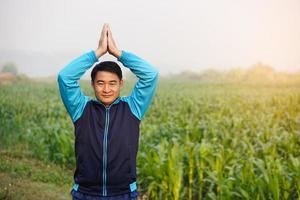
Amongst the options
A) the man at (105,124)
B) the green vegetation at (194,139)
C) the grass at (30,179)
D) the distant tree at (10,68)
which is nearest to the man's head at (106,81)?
the man at (105,124)

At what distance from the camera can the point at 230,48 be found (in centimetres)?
698

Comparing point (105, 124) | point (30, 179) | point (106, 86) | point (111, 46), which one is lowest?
point (30, 179)

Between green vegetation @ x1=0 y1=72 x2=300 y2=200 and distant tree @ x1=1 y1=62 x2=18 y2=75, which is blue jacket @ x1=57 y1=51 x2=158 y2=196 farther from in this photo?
distant tree @ x1=1 y1=62 x2=18 y2=75

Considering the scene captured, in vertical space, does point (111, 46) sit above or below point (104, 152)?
above

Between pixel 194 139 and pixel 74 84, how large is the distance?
12.0 ft

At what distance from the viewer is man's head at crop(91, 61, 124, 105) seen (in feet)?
7.78

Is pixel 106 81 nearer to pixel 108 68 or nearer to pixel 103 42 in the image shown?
pixel 108 68

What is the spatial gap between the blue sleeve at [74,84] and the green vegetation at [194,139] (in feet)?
7.05

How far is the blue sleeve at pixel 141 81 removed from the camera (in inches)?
96.9

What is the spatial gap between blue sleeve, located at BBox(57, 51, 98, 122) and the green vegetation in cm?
215

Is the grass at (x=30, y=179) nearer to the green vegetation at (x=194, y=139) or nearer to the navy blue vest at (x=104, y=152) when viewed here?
the green vegetation at (x=194, y=139)

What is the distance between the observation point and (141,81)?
2.48 meters

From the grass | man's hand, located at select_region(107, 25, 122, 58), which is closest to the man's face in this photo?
man's hand, located at select_region(107, 25, 122, 58)

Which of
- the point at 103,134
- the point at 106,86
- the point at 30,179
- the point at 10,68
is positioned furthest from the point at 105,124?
the point at 10,68
